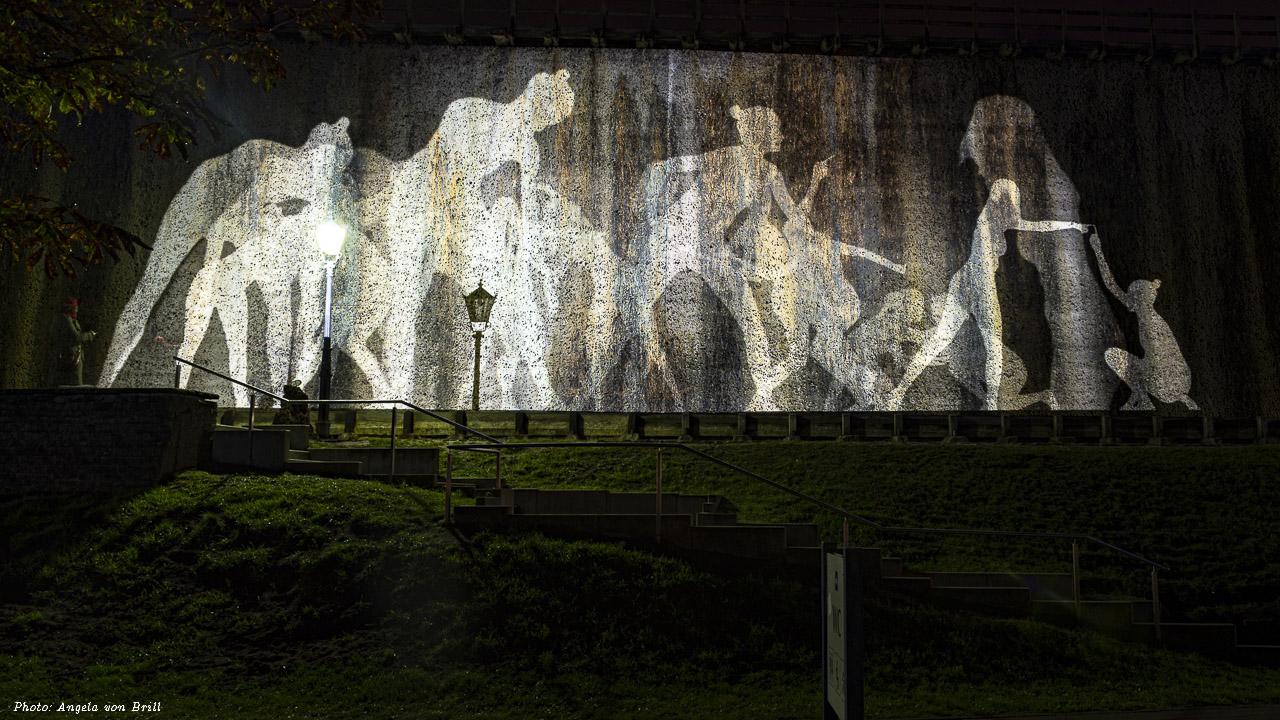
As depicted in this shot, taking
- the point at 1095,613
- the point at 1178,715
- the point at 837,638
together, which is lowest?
the point at 1178,715

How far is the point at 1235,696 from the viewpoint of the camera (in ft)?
27.7

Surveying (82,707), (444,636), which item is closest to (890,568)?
(444,636)

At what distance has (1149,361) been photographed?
76.9 feet

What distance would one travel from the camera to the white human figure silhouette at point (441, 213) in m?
22.9

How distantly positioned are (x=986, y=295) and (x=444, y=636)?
1834 cm

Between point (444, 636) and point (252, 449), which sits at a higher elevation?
point (252, 449)

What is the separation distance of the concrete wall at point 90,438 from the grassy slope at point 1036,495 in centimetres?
453

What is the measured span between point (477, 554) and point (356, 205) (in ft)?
52.0

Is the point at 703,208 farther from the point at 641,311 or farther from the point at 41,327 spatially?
the point at 41,327

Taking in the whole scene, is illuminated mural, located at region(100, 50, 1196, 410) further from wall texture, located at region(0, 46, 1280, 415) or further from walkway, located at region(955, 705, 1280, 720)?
walkway, located at region(955, 705, 1280, 720)

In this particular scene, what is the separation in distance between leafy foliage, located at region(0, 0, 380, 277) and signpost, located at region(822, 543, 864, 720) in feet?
16.8

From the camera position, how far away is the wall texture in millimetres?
22922

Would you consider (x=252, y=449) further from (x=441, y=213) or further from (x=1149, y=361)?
(x=1149, y=361)

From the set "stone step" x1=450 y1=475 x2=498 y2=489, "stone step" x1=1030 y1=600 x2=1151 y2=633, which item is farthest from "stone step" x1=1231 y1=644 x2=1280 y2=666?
"stone step" x1=450 y1=475 x2=498 y2=489
